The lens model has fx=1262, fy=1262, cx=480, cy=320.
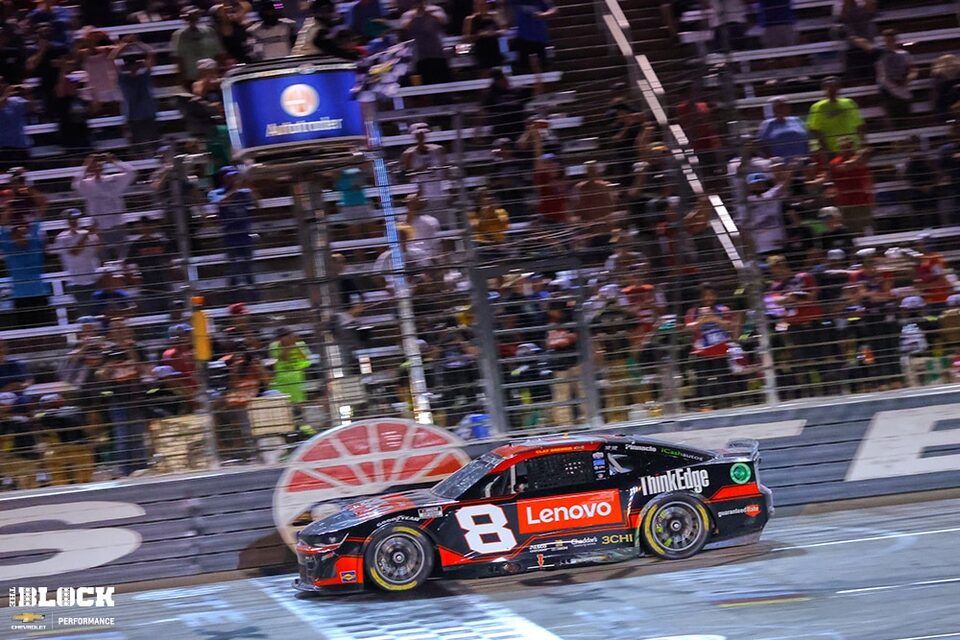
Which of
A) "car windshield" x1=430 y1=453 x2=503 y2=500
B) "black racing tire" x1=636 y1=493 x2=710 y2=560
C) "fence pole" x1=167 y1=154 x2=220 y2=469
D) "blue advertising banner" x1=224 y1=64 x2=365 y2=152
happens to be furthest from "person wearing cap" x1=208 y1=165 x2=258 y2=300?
"black racing tire" x1=636 y1=493 x2=710 y2=560

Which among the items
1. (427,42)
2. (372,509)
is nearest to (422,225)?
(372,509)

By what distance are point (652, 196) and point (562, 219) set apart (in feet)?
2.99

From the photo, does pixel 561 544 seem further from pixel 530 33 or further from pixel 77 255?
pixel 530 33

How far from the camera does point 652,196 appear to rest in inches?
489

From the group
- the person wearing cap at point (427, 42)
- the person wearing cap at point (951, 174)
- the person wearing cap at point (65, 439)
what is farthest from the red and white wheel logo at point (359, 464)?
the person wearing cap at point (951, 174)

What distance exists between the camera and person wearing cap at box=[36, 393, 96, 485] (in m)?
11.4

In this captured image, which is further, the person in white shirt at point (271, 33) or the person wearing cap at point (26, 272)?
the person in white shirt at point (271, 33)

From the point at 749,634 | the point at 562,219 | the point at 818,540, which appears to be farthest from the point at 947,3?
the point at 749,634

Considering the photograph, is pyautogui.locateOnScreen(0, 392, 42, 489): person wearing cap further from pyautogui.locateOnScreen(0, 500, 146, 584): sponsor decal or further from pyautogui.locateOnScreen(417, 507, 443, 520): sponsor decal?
pyautogui.locateOnScreen(417, 507, 443, 520): sponsor decal

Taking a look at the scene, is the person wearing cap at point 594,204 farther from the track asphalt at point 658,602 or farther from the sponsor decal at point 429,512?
Result: the sponsor decal at point 429,512

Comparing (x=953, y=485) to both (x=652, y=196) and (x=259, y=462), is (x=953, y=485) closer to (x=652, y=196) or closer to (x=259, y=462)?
(x=652, y=196)

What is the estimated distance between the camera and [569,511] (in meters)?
10.1

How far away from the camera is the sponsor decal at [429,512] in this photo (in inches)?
392

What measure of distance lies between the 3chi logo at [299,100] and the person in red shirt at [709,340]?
4.02 metres
